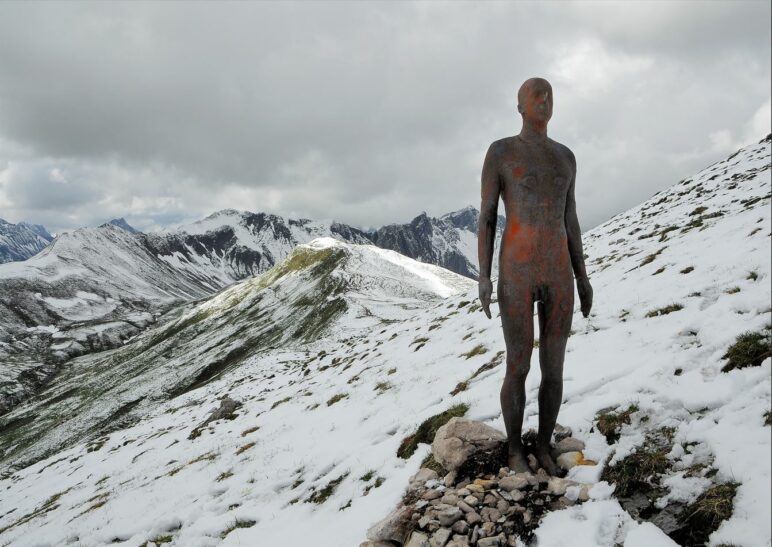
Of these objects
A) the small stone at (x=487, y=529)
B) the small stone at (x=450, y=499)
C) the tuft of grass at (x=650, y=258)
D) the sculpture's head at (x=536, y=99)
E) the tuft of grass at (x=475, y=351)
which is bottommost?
the small stone at (x=487, y=529)

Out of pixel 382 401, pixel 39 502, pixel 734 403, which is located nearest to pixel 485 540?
pixel 734 403

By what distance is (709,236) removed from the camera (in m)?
14.1

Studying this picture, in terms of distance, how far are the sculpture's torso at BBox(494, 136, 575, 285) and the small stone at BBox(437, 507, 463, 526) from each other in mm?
2940

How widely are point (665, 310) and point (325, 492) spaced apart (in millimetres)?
8508

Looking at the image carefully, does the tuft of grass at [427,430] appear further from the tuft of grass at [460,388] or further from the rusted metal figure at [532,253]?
the rusted metal figure at [532,253]

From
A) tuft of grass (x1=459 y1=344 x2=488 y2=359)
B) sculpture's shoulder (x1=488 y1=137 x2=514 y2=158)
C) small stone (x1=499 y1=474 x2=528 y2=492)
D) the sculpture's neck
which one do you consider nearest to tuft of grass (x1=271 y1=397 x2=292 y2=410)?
tuft of grass (x1=459 y1=344 x2=488 y2=359)

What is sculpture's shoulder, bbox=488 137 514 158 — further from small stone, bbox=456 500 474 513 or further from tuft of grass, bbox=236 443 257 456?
tuft of grass, bbox=236 443 257 456

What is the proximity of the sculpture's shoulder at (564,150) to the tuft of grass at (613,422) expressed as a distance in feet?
12.2

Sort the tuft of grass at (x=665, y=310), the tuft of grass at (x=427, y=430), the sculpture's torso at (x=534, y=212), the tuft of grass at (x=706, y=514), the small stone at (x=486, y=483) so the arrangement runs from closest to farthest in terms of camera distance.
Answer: the tuft of grass at (x=706, y=514) → the small stone at (x=486, y=483) → the sculpture's torso at (x=534, y=212) → the tuft of grass at (x=427, y=430) → the tuft of grass at (x=665, y=310)

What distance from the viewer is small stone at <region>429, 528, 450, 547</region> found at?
4633mm

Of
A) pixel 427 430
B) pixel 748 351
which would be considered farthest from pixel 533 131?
pixel 427 430

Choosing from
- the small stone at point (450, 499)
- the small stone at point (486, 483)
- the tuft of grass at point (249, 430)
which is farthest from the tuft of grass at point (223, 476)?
the small stone at point (486, 483)

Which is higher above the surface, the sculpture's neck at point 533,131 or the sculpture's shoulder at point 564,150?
the sculpture's neck at point 533,131

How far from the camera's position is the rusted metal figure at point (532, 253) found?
216 inches
